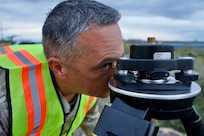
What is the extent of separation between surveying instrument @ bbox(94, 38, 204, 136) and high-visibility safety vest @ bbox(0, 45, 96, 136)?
542 millimetres

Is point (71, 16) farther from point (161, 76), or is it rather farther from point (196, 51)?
point (196, 51)

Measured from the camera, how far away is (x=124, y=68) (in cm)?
62

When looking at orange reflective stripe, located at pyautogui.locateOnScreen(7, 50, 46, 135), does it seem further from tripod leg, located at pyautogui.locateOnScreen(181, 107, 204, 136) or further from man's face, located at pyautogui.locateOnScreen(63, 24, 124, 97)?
tripod leg, located at pyautogui.locateOnScreen(181, 107, 204, 136)

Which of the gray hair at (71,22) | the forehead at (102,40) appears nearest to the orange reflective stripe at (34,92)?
the gray hair at (71,22)

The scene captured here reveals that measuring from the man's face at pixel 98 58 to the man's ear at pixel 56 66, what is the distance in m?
0.07

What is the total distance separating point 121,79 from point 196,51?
6492 mm

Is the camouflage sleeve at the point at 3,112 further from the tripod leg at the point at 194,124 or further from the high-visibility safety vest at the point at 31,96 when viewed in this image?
the tripod leg at the point at 194,124

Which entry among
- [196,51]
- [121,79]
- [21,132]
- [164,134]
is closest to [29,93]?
[21,132]

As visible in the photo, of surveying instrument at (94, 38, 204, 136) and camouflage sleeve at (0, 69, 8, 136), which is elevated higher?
surveying instrument at (94, 38, 204, 136)

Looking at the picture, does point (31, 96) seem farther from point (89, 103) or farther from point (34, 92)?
point (89, 103)

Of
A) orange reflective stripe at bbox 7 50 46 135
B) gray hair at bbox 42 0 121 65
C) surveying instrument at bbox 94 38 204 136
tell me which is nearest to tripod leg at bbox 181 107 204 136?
surveying instrument at bbox 94 38 204 136

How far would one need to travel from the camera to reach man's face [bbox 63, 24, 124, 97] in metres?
0.95

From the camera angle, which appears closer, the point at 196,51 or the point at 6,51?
the point at 6,51

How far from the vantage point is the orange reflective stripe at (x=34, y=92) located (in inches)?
44.3
